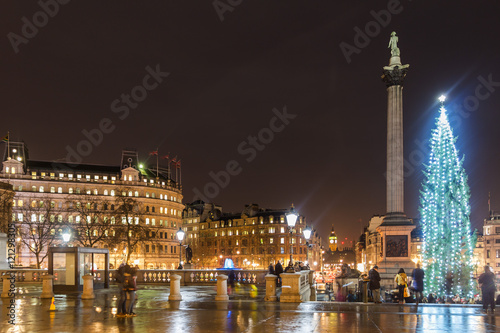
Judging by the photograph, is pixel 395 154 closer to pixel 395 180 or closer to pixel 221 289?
pixel 395 180

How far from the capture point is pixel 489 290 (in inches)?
907

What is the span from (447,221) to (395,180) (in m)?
7.75

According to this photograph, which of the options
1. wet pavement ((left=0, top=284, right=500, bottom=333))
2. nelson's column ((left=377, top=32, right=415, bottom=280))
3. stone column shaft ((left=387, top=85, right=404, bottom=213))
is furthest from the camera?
stone column shaft ((left=387, top=85, right=404, bottom=213))

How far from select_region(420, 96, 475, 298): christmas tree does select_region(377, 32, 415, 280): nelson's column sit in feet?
10.4

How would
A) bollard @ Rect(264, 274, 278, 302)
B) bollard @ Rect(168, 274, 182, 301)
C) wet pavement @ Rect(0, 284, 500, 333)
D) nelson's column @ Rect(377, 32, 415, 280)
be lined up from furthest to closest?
nelson's column @ Rect(377, 32, 415, 280)
bollard @ Rect(168, 274, 182, 301)
bollard @ Rect(264, 274, 278, 302)
wet pavement @ Rect(0, 284, 500, 333)

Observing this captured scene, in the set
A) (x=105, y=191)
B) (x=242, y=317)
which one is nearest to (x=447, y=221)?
(x=242, y=317)

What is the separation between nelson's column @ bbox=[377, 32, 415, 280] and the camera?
48312 millimetres

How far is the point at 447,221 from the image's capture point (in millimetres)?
44500

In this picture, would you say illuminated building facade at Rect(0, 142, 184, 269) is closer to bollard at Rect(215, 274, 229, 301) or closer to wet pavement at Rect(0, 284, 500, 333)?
bollard at Rect(215, 274, 229, 301)

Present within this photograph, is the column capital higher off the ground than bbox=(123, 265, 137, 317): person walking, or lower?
higher

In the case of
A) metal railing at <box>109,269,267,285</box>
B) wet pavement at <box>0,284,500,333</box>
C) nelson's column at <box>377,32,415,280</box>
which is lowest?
metal railing at <box>109,269,267,285</box>

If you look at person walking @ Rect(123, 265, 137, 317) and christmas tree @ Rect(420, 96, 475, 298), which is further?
christmas tree @ Rect(420, 96, 475, 298)

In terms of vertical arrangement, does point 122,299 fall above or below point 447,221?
below

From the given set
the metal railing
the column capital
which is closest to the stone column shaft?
the column capital
